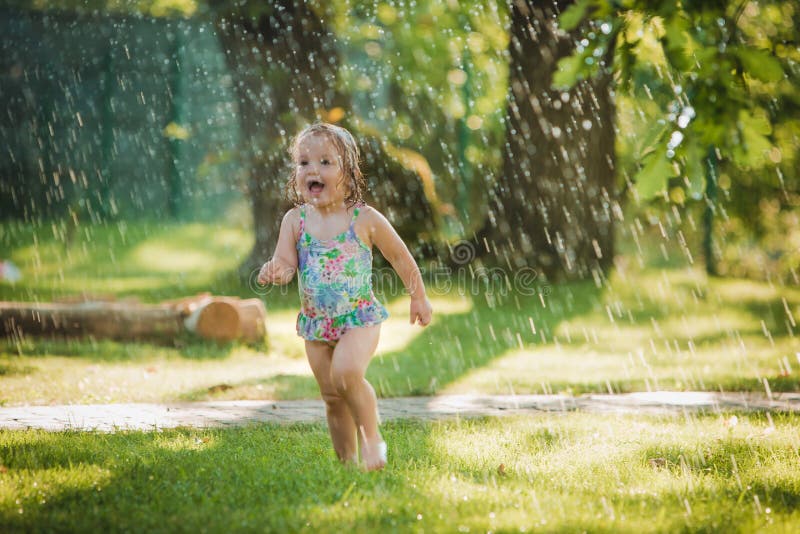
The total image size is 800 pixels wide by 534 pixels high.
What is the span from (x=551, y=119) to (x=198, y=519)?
10503 mm

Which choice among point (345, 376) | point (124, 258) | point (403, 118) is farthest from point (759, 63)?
point (403, 118)

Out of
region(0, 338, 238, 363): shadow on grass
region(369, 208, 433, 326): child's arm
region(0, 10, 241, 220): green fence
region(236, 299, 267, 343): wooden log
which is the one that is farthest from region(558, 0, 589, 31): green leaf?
region(0, 10, 241, 220): green fence

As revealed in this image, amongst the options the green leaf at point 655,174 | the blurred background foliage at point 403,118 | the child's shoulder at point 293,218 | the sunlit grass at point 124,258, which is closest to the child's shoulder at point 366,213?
the child's shoulder at point 293,218

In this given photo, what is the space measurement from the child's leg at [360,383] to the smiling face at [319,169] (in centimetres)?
67

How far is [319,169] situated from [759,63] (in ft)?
6.35

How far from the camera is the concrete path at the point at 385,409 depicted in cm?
520

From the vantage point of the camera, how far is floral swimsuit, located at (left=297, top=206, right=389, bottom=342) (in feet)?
12.9

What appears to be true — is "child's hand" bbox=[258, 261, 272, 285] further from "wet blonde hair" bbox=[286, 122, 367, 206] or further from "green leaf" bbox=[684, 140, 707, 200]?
"green leaf" bbox=[684, 140, 707, 200]

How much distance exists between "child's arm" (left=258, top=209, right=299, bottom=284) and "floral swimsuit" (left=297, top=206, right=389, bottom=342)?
4cm

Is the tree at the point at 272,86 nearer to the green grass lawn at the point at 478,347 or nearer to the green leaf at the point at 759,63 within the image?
the green grass lawn at the point at 478,347

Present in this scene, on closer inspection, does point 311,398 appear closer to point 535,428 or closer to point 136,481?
point 535,428

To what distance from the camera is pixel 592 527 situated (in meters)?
3.23

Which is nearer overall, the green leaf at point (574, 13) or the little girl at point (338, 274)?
the green leaf at point (574, 13)

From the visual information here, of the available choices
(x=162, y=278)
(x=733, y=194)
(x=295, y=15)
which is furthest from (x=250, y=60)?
(x=733, y=194)
